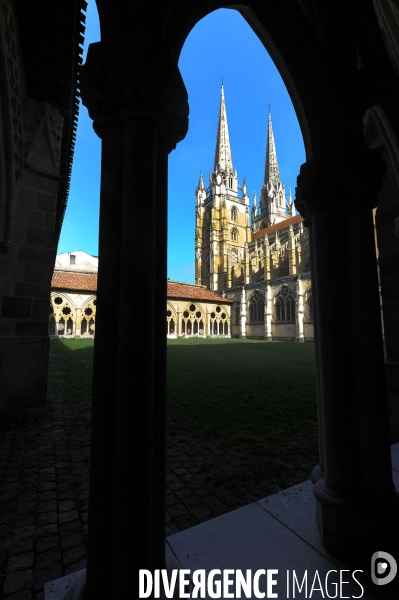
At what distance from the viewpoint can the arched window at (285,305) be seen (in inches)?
1273

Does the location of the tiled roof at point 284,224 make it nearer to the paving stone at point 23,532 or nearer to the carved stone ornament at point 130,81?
the carved stone ornament at point 130,81

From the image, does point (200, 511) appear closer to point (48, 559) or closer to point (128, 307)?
point (48, 559)

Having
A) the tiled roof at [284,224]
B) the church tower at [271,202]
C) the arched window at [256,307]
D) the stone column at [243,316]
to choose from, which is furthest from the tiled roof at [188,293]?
the church tower at [271,202]

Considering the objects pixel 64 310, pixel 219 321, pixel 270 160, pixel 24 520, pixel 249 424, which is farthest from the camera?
pixel 270 160

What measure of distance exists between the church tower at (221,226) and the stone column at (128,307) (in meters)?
41.9

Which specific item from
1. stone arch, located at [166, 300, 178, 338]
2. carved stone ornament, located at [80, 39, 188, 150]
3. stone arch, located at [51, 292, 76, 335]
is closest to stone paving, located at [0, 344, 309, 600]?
carved stone ornament, located at [80, 39, 188, 150]

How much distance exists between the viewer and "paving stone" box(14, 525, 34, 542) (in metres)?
2.04

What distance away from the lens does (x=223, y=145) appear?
55281 millimetres

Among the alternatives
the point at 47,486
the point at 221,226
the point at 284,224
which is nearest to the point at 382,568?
the point at 47,486

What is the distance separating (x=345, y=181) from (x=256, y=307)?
3512 centimetres

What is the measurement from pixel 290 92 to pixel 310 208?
3.34 ft

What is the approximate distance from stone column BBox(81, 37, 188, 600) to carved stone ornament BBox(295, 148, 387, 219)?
1.05m

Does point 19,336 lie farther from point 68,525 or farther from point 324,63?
point 324,63

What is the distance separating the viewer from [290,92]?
2.34 meters
